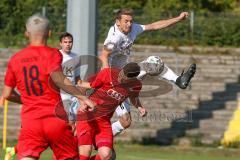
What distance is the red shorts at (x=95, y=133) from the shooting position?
13.6 meters

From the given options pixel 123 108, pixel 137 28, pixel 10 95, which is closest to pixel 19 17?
pixel 137 28

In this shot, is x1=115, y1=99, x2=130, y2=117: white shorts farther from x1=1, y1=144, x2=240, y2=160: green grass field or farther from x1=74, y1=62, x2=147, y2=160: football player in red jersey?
x1=1, y1=144, x2=240, y2=160: green grass field

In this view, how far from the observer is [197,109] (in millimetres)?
24094

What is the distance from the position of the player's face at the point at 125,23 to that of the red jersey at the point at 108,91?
1.47m

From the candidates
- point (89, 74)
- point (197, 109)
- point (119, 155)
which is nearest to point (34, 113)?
point (89, 74)

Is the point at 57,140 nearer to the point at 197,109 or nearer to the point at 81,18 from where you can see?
the point at 81,18

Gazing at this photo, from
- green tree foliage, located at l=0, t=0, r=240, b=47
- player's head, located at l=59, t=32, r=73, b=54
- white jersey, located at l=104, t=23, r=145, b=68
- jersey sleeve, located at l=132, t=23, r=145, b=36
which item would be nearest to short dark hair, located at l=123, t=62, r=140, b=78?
white jersey, located at l=104, t=23, r=145, b=68

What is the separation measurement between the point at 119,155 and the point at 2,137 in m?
4.50

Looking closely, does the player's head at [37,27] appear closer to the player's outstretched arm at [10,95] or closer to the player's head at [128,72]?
the player's outstretched arm at [10,95]

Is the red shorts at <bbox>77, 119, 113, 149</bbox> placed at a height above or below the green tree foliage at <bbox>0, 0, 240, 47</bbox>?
below

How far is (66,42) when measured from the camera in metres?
17.0

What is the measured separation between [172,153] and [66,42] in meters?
5.00

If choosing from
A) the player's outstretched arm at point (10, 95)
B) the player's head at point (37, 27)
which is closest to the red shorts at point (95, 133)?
the player's outstretched arm at point (10, 95)

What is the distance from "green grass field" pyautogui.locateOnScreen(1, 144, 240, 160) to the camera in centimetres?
1916
